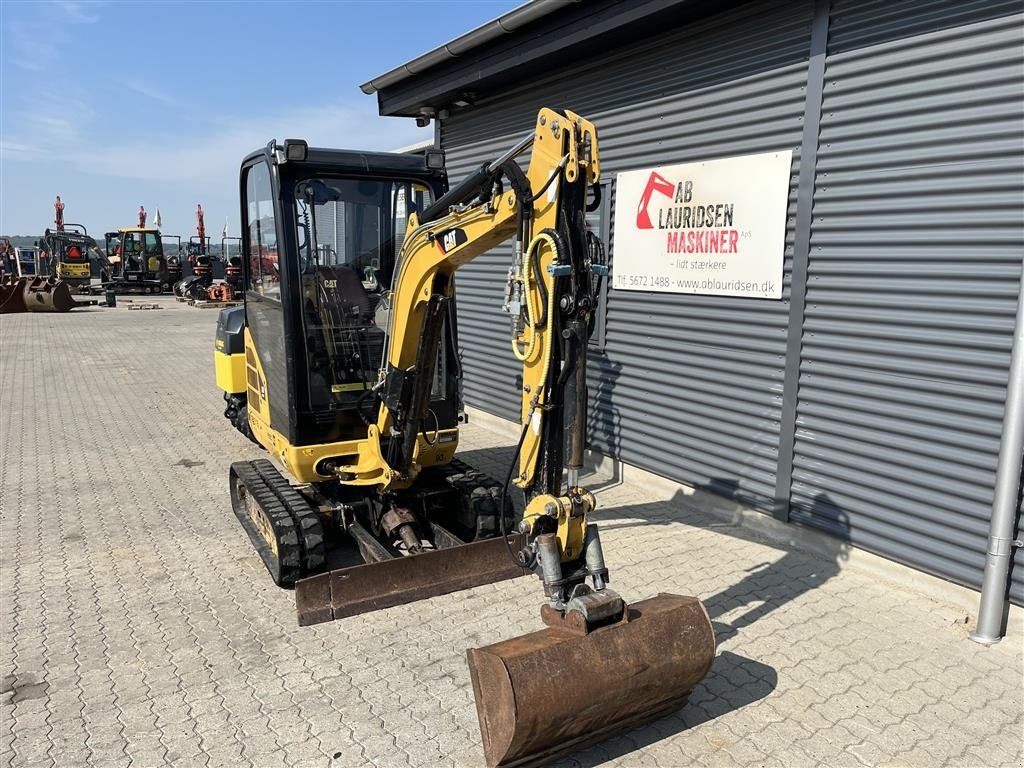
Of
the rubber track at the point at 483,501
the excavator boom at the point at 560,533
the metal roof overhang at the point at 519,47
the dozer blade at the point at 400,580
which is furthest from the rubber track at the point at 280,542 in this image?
the metal roof overhang at the point at 519,47

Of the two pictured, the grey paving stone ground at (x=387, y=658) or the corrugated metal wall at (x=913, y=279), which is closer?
the grey paving stone ground at (x=387, y=658)

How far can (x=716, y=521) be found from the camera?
6.39m

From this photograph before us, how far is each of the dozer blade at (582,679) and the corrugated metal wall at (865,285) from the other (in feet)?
7.67

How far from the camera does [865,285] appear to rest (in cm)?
521

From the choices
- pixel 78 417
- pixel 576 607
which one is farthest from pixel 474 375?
pixel 576 607

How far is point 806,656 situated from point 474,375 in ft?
20.8

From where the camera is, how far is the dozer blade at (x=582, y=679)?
10.1 ft

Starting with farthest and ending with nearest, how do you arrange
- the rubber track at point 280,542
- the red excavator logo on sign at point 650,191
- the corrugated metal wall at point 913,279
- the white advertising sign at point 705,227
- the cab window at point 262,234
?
the red excavator logo on sign at point 650,191
the white advertising sign at point 705,227
the cab window at point 262,234
the rubber track at point 280,542
the corrugated metal wall at point 913,279

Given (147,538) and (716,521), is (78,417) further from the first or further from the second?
(716,521)

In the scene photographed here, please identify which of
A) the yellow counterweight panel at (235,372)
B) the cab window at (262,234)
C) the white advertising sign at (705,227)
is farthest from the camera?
the yellow counterweight panel at (235,372)

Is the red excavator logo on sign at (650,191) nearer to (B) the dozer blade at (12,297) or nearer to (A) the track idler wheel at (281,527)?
(A) the track idler wheel at (281,527)

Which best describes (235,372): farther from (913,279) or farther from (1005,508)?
(1005,508)

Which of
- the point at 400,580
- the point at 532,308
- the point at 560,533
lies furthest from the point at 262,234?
the point at 560,533

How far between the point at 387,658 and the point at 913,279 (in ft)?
13.3
